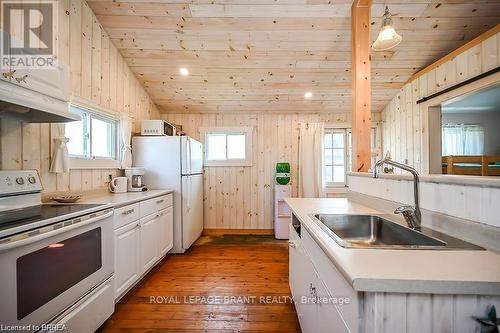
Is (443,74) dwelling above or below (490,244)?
above

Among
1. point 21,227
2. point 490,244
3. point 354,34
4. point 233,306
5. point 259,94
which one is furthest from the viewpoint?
point 259,94

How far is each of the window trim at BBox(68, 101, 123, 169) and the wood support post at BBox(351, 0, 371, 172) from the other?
2.66 m

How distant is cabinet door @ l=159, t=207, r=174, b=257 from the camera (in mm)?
2590

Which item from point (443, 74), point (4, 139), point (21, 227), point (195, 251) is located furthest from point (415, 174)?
point (195, 251)

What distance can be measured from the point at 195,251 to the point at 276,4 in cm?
315

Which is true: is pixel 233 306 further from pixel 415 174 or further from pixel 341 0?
pixel 341 0

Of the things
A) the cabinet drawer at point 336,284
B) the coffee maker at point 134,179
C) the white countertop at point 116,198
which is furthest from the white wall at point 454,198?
the coffee maker at point 134,179

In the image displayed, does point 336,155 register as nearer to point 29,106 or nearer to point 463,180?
point 463,180

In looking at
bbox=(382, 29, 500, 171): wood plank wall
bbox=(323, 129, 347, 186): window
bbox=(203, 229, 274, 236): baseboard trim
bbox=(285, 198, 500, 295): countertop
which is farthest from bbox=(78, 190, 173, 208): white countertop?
bbox=(382, 29, 500, 171): wood plank wall

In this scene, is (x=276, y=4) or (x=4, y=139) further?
(x=276, y=4)

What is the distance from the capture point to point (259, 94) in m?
3.55

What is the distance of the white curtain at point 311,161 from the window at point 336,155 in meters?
0.24

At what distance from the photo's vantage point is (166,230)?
2721 mm

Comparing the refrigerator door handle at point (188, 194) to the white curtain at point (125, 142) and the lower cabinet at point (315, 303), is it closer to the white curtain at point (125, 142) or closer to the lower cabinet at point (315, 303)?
the white curtain at point (125, 142)
